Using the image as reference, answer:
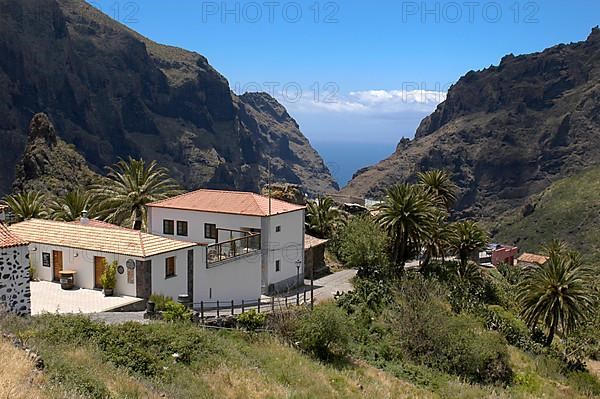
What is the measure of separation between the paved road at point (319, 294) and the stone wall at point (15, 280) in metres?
2.39

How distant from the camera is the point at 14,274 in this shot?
801 inches

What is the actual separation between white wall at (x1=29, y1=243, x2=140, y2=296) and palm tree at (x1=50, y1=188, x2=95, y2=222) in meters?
10.8

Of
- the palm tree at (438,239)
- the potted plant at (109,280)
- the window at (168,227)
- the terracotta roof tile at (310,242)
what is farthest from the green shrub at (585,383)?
the potted plant at (109,280)

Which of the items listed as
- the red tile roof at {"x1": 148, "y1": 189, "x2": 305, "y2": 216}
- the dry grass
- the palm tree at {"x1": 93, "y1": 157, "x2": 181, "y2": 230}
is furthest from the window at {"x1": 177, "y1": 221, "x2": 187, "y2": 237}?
the dry grass

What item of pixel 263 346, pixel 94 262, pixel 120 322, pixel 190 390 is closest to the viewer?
pixel 190 390

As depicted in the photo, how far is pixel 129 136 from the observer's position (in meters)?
195

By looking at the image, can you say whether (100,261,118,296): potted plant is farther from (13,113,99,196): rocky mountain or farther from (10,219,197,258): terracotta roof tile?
(13,113,99,196): rocky mountain

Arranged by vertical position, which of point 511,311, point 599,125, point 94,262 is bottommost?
point 511,311

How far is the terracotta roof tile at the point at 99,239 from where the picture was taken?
25781mm

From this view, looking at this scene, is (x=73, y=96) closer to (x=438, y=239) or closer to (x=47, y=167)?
(x=47, y=167)

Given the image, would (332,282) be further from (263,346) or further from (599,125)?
(599,125)

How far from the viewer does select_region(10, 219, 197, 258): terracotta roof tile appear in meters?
25.8

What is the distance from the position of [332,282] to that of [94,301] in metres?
16.7

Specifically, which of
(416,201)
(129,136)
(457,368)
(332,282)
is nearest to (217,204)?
(332,282)
